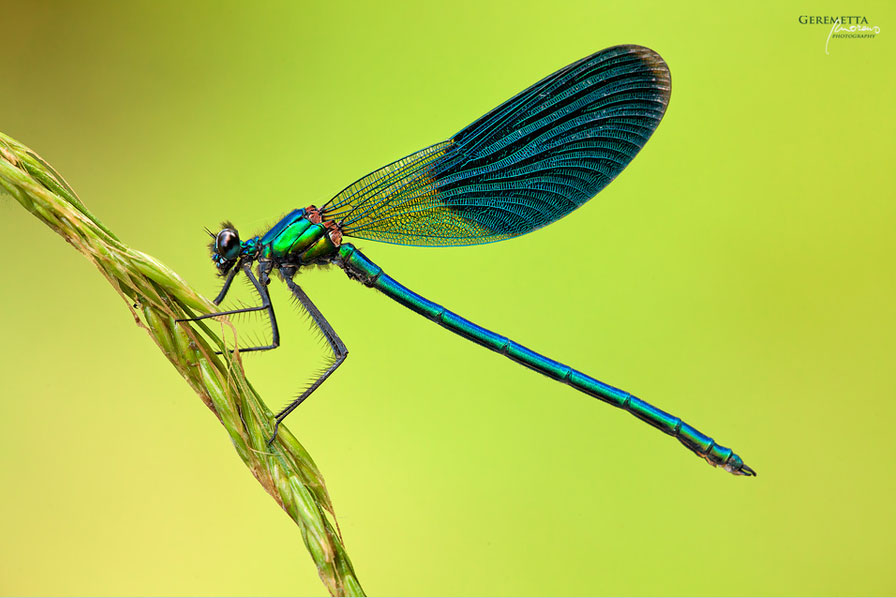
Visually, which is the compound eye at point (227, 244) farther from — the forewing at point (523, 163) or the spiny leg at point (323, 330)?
the forewing at point (523, 163)

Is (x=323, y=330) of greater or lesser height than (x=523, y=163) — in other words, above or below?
below

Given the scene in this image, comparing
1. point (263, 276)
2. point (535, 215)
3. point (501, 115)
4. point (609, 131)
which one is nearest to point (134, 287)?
point (263, 276)

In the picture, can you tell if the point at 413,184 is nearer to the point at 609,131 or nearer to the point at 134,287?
the point at 609,131

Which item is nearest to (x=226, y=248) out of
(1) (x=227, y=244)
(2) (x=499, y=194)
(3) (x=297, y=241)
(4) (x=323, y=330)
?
(1) (x=227, y=244)

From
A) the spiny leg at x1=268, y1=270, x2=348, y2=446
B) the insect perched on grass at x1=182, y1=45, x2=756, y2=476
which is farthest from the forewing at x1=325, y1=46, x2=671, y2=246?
the spiny leg at x1=268, y1=270, x2=348, y2=446

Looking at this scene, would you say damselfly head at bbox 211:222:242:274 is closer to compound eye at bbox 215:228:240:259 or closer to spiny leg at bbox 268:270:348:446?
compound eye at bbox 215:228:240:259

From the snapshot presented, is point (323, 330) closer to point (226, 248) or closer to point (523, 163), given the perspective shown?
point (226, 248)

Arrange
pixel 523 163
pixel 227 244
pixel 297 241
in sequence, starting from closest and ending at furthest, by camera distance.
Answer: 1. pixel 227 244
2. pixel 297 241
3. pixel 523 163
